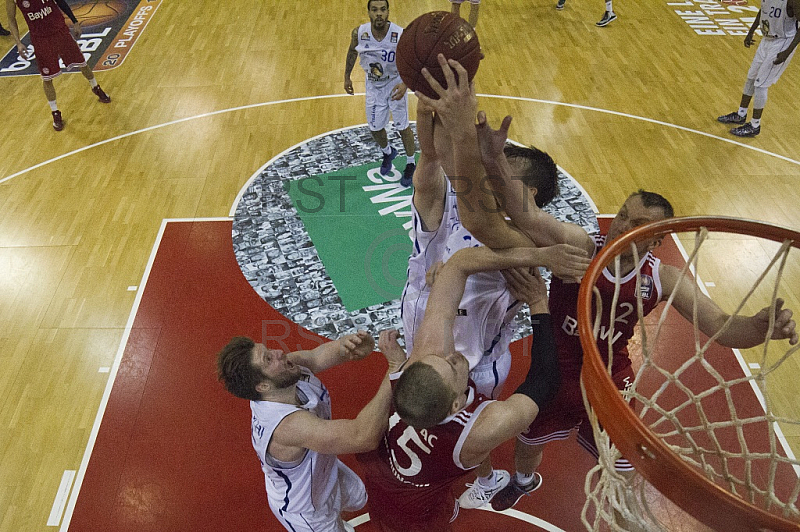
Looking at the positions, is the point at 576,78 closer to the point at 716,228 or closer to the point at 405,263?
the point at 405,263

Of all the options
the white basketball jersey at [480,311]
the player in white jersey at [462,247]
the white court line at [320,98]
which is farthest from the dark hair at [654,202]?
the white court line at [320,98]

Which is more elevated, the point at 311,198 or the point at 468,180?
the point at 468,180

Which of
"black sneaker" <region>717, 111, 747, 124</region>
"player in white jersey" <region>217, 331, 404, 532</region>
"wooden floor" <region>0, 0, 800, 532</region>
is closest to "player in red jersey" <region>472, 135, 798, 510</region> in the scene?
"player in white jersey" <region>217, 331, 404, 532</region>

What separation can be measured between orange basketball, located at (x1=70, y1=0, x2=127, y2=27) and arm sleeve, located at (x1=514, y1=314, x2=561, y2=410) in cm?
956

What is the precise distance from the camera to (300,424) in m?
2.38

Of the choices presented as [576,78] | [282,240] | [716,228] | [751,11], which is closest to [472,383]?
[716,228]

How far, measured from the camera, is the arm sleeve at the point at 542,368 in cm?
227

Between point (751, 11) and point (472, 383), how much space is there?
9.79 metres

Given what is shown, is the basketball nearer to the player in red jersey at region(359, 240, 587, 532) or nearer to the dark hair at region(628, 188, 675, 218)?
the player in red jersey at region(359, 240, 587, 532)

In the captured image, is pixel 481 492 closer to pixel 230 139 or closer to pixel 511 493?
pixel 511 493

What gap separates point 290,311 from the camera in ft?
15.1

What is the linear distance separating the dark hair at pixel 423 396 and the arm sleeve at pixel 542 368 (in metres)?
0.39

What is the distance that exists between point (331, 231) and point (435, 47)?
3.03 metres

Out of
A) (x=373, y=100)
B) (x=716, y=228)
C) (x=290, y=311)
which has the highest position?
(x=716, y=228)
